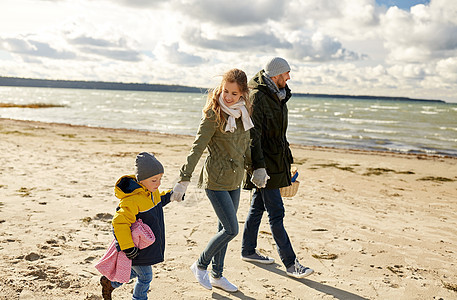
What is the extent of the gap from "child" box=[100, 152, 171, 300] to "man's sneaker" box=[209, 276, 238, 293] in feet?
2.99

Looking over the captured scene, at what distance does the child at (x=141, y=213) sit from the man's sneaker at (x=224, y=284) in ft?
2.99

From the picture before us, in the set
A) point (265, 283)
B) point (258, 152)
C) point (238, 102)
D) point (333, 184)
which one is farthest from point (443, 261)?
point (333, 184)

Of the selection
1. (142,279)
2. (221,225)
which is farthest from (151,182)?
(221,225)

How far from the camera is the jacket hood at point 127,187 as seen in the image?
252 centimetres

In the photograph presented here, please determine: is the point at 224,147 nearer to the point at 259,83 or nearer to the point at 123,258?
the point at 259,83

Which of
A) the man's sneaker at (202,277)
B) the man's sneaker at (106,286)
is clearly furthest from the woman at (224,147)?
the man's sneaker at (106,286)

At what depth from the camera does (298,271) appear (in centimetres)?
373

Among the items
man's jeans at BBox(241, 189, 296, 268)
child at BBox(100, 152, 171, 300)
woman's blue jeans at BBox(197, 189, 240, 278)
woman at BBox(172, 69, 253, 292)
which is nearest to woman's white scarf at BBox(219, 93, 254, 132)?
woman at BBox(172, 69, 253, 292)

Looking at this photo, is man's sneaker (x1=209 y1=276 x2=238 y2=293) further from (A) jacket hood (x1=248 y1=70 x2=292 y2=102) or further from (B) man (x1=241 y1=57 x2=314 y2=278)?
(A) jacket hood (x1=248 y1=70 x2=292 y2=102)

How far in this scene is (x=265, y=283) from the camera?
144 inches

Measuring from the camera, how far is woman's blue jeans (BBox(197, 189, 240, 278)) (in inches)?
126

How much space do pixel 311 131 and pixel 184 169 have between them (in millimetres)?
22975

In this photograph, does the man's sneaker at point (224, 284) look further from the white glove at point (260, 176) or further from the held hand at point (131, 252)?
the held hand at point (131, 252)

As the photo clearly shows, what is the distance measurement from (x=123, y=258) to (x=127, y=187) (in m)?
0.48
